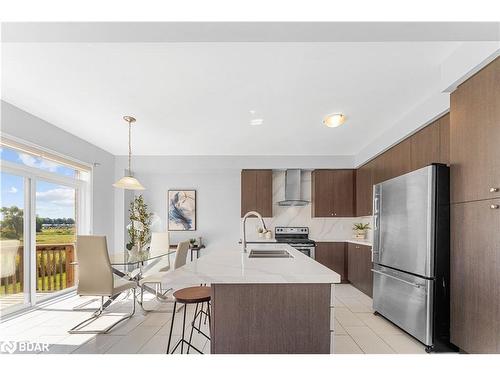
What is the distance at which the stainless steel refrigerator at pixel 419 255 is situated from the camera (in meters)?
2.41

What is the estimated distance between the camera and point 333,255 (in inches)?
207

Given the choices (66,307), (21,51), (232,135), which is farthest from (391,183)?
(66,307)

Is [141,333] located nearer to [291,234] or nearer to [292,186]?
[291,234]

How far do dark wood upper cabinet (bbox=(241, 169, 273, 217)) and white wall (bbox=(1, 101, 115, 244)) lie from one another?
2.48 metres

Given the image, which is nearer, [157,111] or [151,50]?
[151,50]

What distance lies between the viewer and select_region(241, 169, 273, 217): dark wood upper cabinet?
5.56 m

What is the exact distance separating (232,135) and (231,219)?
226cm

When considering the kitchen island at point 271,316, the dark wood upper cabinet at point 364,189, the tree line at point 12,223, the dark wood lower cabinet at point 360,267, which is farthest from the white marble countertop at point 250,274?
the dark wood upper cabinet at point 364,189

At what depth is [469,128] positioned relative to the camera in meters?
2.19

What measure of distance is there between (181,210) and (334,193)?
10.1 ft

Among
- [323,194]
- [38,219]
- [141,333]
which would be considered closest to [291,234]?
[323,194]

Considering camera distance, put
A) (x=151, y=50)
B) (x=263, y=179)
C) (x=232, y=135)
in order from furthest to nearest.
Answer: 1. (x=263, y=179)
2. (x=232, y=135)
3. (x=151, y=50)

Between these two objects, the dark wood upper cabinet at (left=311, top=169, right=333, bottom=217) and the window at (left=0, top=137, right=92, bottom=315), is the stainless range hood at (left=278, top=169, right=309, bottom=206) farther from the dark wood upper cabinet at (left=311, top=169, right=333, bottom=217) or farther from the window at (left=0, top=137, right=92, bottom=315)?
the window at (left=0, top=137, right=92, bottom=315)

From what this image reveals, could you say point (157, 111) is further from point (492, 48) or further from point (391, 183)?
point (492, 48)
